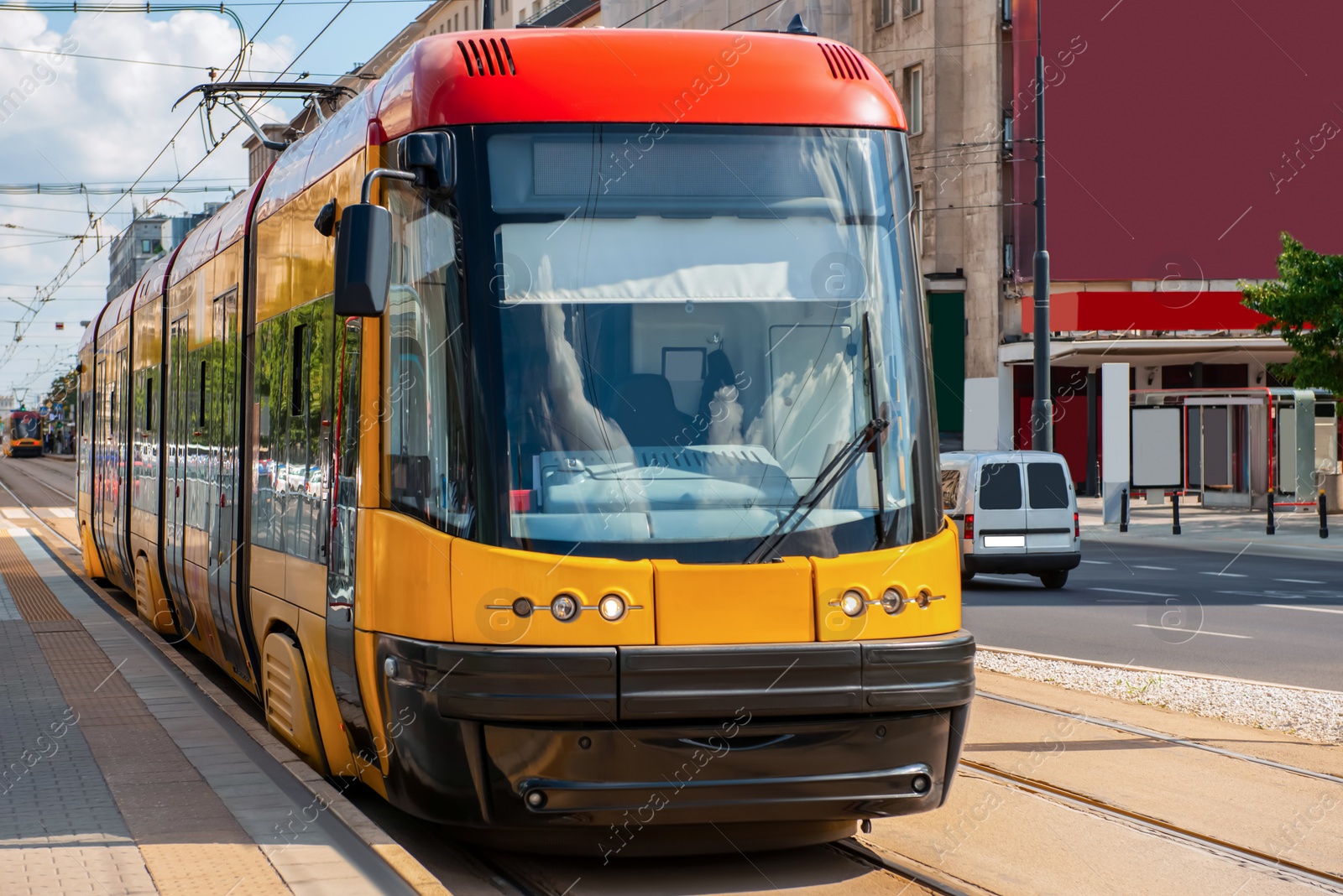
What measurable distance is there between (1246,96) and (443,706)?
134 feet

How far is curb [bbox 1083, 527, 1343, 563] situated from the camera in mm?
25531

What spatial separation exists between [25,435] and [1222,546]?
102 metres

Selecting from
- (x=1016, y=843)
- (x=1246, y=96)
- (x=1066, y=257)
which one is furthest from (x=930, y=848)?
(x=1246, y=96)

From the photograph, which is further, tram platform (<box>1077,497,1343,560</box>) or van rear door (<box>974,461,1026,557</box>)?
tram platform (<box>1077,497,1343,560</box>)

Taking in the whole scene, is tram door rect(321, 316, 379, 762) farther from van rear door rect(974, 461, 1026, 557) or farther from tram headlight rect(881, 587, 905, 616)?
van rear door rect(974, 461, 1026, 557)

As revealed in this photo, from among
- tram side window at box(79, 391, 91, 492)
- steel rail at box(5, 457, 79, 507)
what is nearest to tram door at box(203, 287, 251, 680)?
tram side window at box(79, 391, 91, 492)

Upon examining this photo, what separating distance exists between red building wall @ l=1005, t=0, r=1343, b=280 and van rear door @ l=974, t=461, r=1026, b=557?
22882 millimetres

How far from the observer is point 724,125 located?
248 inches

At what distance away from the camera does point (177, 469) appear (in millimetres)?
11883

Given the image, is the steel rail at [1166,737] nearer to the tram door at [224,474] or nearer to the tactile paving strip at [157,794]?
the tram door at [224,474]

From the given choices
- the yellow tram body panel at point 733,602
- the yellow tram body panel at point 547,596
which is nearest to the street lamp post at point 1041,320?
the yellow tram body panel at point 733,602

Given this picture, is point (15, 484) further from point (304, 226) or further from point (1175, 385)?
point (304, 226)

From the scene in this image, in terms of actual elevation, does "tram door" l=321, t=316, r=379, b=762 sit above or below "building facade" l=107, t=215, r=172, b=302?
below

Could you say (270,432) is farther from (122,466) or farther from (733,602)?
(122,466)
